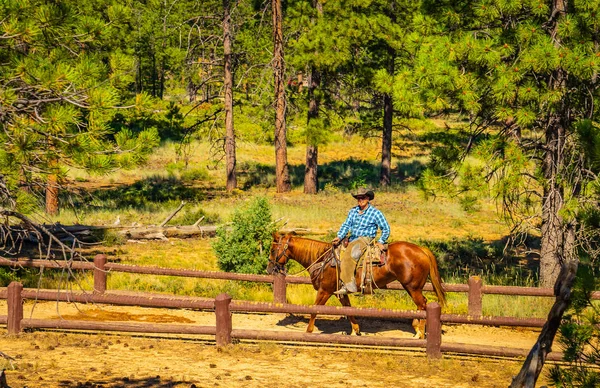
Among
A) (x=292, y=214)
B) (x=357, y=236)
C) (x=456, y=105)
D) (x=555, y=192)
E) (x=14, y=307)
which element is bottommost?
(x=14, y=307)

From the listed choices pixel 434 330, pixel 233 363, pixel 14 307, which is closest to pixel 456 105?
pixel 434 330

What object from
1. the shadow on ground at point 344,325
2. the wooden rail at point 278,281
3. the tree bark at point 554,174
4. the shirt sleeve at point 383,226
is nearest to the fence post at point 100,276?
the wooden rail at point 278,281

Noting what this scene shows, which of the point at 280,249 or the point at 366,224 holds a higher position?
the point at 366,224

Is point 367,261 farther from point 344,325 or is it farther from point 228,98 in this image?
point 228,98

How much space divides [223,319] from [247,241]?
23.0 ft

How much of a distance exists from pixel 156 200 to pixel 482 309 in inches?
833

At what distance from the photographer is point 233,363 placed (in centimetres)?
1327

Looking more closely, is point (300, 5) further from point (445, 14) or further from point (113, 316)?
point (113, 316)

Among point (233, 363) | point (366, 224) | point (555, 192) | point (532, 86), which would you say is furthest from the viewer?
point (555, 192)

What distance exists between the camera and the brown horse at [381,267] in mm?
14578

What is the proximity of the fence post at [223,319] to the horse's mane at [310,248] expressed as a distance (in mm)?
1916

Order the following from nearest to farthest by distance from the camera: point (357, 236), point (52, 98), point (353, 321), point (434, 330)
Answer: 1. point (52, 98)
2. point (434, 330)
3. point (357, 236)
4. point (353, 321)

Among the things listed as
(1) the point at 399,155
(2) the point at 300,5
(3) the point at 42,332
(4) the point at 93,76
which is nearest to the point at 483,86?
(4) the point at 93,76

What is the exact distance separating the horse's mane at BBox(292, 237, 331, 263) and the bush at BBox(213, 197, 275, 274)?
5332 millimetres
